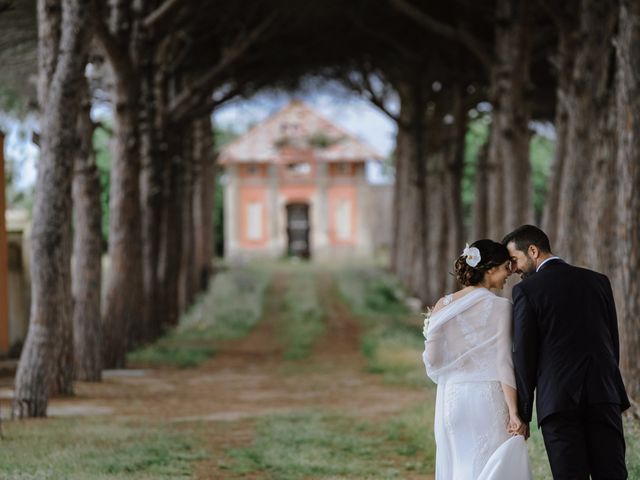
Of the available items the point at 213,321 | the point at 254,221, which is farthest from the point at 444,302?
the point at 254,221

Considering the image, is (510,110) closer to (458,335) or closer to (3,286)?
(3,286)

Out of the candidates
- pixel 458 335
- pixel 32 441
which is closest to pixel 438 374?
pixel 458 335

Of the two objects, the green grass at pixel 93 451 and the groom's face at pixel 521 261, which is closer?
the groom's face at pixel 521 261

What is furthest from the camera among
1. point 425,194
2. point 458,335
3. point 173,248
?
point 425,194

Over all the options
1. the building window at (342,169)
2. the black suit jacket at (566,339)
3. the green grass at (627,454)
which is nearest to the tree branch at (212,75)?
the green grass at (627,454)

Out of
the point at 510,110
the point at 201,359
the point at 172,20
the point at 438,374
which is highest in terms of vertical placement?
the point at 172,20

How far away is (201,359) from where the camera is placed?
22.9 meters

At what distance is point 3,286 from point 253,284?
24.7 metres

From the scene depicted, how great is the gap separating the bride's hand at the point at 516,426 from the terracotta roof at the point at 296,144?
5081cm

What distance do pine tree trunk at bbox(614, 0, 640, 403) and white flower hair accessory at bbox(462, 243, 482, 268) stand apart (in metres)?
5.32

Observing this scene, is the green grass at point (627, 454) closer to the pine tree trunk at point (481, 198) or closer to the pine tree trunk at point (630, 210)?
the pine tree trunk at point (630, 210)

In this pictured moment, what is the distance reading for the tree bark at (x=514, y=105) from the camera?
70.7ft

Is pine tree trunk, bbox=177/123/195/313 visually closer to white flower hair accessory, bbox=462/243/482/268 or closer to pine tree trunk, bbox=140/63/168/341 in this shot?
pine tree trunk, bbox=140/63/168/341

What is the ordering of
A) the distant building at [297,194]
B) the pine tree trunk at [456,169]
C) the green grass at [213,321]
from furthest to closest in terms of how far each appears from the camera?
1. the distant building at [297,194]
2. the pine tree trunk at [456,169]
3. the green grass at [213,321]
